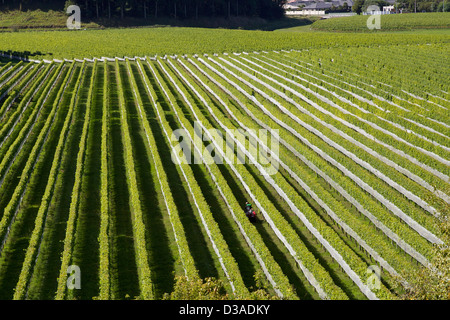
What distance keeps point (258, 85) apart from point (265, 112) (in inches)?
325

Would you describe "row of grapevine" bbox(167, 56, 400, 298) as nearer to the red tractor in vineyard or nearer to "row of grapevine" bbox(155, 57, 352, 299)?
"row of grapevine" bbox(155, 57, 352, 299)

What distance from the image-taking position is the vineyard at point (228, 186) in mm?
21344

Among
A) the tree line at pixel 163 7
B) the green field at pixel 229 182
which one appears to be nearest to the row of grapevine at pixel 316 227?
the green field at pixel 229 182

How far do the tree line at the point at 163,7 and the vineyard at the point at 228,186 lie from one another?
81.8m

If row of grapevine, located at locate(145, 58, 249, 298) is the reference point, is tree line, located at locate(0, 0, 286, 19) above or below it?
above

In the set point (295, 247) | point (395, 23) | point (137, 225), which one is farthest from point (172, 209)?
point (395, 23)

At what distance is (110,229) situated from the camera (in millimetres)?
25016

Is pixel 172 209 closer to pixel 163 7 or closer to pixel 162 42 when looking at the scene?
pixel 162 42

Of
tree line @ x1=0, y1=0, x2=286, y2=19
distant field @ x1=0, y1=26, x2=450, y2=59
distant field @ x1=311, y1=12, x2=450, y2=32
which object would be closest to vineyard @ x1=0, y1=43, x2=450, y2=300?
distant field @ x1=0, y1=26, x2=450, y2=59

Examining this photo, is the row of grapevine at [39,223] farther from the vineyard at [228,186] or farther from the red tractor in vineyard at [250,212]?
the red tractor in vineyard at [250,212]

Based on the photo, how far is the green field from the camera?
2134cm

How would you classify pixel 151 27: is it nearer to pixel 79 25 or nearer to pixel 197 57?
pixel 79 25

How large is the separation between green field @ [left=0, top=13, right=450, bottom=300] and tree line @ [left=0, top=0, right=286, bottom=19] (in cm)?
7605
